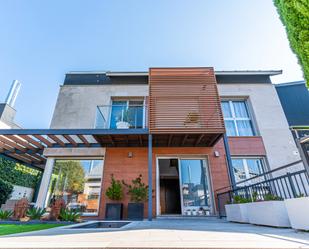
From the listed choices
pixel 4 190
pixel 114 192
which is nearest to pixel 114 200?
pixel 114 192

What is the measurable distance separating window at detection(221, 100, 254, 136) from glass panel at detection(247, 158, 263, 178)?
1.14 metres

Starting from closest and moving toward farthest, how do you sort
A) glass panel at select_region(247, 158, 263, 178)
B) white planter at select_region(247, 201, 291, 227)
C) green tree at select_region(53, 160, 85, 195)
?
white planter at select_region(247, 201, 291, 227) → green tree at select_region(53, 160, 85, 195) → glass panel at select_region(247, 158, 263, 178)

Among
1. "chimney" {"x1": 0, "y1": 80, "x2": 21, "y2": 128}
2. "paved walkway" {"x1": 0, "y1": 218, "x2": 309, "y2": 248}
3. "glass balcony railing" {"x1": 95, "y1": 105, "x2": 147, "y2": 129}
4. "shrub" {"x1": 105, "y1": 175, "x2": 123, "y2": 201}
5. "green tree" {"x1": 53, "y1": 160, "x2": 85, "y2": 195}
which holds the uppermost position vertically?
"chimney" {"x1": 0, "y1": 80, "x2": 21, "y2": 128}

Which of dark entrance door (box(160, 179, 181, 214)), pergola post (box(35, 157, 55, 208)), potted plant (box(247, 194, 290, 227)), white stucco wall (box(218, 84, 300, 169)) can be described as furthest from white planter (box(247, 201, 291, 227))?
dark entrance door (box(160, 179, 181, 214))

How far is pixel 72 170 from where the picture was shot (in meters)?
6.35

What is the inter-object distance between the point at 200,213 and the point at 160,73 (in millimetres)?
5263

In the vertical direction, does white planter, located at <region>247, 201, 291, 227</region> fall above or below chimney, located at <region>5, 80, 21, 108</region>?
below

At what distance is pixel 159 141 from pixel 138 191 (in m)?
1.85

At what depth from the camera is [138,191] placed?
5531 millimetres

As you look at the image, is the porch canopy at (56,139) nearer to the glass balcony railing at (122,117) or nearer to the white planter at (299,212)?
the glass balcony railing at (122,117)

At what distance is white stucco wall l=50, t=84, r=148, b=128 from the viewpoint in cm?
709

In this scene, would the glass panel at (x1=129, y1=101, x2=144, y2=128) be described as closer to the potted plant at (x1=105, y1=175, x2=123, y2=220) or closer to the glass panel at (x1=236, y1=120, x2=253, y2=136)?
the potted plant at (x1=105, y1=175, x2=123, y2=220)

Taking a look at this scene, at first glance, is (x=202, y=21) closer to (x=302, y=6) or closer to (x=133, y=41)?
(x=133, y=41)

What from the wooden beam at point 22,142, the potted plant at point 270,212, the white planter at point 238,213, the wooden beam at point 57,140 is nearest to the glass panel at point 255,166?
the white planter at point 238,213
